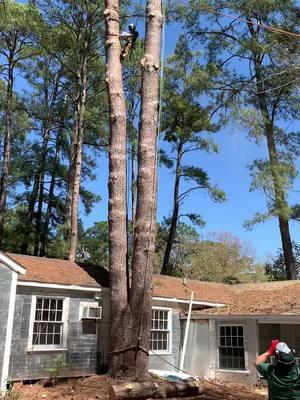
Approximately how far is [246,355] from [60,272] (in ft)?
19.8

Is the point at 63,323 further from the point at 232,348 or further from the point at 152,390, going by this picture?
the point at 232,348

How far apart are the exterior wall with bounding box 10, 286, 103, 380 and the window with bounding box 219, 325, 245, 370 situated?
402cm

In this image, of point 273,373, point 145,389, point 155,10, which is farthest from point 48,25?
point 273,373

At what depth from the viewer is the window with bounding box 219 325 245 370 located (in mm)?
14977

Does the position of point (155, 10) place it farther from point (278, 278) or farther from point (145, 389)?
point (278, 278)

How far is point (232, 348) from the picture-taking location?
49.9 feet

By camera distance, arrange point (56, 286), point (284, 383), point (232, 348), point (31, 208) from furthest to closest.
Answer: point (31, 208) → point (232, 348) → point (56, 286) → point (284, 383)

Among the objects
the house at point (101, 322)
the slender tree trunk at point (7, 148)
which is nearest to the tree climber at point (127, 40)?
the house at point (101, 322)

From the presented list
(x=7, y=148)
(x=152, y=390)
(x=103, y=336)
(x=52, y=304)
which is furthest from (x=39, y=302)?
(x=7, y=148)

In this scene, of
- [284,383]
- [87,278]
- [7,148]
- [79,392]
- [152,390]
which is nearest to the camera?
[284,383]

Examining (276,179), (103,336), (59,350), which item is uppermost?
(276,179)

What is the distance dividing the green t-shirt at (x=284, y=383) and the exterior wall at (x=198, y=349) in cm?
1159

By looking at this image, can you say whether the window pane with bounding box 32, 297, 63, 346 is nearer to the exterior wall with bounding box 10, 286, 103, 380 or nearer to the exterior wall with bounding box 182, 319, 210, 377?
the exterior wall with bounding box 10, 286, 103, 380

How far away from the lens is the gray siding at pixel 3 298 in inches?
453
